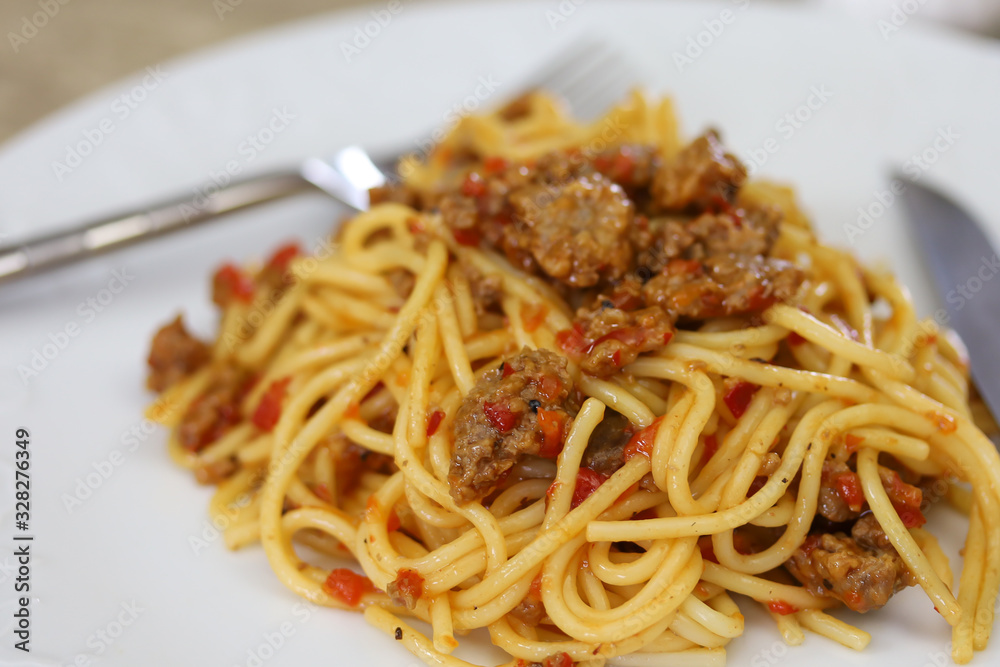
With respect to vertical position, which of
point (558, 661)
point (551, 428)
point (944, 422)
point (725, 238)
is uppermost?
point (725, 238)

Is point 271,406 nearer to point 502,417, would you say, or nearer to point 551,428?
point 502,417

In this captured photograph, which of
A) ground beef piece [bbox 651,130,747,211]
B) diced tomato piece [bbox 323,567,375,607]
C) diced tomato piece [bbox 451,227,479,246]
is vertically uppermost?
diced tomato piece [bbox 451,227,479,246]

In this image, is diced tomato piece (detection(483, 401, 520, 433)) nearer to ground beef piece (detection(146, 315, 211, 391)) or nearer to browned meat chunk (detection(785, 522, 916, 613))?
browned meat chunk (detection(785, 522, 916, 613))

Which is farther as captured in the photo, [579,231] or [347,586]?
[579,231]

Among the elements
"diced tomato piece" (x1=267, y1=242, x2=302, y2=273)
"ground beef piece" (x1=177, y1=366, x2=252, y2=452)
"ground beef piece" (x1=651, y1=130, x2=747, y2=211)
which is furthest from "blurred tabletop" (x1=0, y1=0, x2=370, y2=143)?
"ground beef piece" (x1=651, y1=130, x2=747, y2=211)

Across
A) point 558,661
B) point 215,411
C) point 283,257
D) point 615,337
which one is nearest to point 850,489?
point 615,337

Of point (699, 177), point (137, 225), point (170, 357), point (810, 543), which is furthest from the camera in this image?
point (137, 225)
